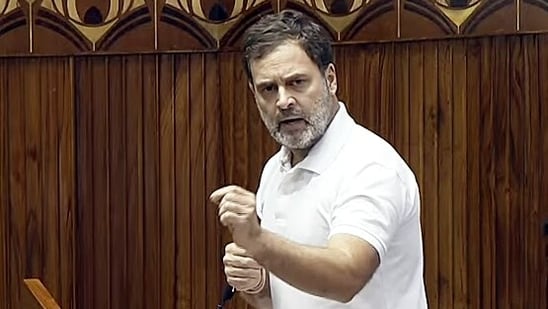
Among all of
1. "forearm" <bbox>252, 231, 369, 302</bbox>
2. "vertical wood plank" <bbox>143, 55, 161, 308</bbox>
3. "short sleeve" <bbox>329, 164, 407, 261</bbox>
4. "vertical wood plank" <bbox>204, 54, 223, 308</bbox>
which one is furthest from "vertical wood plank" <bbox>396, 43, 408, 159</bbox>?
"forearm" <bbox>252, 231, 369, 302</bbox>

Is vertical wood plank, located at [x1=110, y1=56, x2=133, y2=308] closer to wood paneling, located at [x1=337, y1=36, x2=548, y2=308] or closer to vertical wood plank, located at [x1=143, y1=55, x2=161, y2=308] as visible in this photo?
vertical wood plank, located at [x1=143, y1=55, x2=161, y2=308]

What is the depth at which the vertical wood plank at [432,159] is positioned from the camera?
3096 mm

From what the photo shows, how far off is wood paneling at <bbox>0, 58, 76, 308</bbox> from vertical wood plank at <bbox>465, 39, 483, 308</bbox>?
1457 mm

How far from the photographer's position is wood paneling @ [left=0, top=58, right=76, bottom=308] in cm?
345

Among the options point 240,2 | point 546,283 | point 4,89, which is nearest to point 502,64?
point 546,283

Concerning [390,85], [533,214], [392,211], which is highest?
[390,85]

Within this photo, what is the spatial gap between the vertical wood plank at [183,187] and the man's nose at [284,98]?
5.85ft

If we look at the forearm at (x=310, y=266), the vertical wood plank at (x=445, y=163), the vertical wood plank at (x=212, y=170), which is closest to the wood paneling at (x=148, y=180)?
the vertical wood plank at (x=212, y=170)

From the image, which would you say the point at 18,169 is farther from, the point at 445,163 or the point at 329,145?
the point at 329,145

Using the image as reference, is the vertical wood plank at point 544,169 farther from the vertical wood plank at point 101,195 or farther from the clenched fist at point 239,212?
the clenched fist at point 239,212

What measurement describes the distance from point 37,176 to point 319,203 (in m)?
2.13

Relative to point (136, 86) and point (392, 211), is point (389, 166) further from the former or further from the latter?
point (136, 86)

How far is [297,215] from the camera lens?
1611 mm

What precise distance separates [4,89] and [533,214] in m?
1.98
